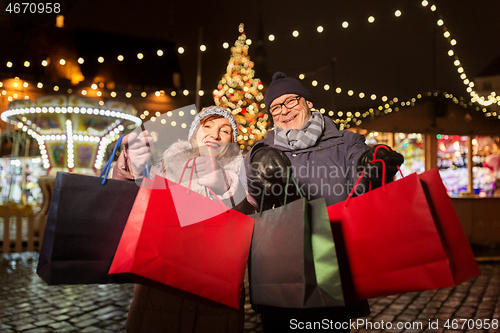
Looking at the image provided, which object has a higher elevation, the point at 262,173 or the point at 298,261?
the point at 262,173

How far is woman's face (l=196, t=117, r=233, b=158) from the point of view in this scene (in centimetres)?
199

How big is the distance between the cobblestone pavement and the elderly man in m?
2.33

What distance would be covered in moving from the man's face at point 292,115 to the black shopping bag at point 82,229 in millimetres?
993

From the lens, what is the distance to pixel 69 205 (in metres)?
1.45

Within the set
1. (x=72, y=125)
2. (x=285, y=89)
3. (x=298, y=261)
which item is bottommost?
(x=298, y=261)

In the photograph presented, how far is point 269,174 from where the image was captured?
1567 mm

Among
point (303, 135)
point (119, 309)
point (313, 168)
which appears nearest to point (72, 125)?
point (119, 309)

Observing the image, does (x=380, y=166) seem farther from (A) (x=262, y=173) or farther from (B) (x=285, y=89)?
(B) (x=285, y=89)

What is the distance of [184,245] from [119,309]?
3654 mm

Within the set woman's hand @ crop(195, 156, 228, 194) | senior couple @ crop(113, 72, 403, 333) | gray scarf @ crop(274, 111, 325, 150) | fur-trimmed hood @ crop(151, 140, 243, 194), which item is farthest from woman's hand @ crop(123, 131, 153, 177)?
gray scarf @ crop(274, 111, 325, 150)

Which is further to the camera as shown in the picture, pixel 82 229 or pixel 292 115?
pixel 292 115

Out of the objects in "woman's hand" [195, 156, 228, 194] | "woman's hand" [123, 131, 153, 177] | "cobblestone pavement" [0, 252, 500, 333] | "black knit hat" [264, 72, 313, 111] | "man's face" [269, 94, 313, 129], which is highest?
"black knit hat" [264, 72, 313, 111]

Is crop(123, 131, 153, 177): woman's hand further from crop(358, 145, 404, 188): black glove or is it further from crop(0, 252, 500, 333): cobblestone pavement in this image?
crop(0, 252, 500, 333): cobblestone pavement

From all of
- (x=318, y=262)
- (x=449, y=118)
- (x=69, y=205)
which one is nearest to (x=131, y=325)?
(x=69, y=205)
